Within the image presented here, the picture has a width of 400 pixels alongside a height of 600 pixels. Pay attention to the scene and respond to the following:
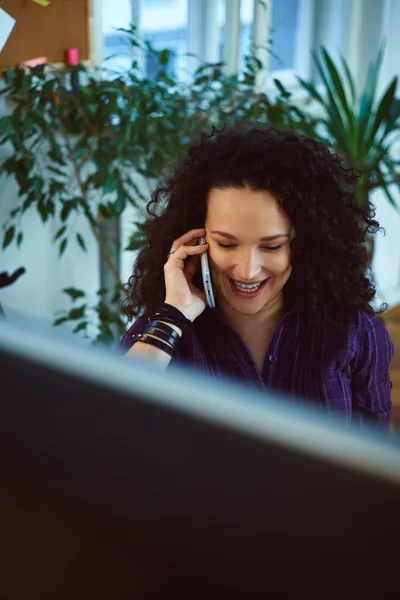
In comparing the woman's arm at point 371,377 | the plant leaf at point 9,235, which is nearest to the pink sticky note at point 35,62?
the plant leaf at point 9,235

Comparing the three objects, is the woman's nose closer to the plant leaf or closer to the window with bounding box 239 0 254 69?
the plant leaf

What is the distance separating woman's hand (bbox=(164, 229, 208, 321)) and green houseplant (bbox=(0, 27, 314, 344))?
32.5 inches

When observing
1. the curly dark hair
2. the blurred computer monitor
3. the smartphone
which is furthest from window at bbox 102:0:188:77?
the blurred computer monitor

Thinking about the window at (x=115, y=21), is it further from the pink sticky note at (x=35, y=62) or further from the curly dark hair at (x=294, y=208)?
the curly dark hair at (x=294, y=208)

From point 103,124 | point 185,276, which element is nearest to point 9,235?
point 103,124

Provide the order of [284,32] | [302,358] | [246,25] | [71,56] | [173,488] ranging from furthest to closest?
[284,32]
[246,25]
[71,56]
[302,358]
[173,488]

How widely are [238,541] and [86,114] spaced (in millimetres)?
2178

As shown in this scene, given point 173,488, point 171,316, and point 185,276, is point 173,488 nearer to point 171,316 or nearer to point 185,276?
point 171,316

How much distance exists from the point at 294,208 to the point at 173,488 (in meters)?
1.12

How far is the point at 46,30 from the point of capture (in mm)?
2303

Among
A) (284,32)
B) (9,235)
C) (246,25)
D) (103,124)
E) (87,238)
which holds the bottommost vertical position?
(9,235)

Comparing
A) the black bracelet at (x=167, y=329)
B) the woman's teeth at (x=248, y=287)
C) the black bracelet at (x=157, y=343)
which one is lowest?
the black bracelet at (x=157, y=343)

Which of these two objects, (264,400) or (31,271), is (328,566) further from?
(31,271)

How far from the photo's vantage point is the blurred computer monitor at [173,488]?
0.63 ft
